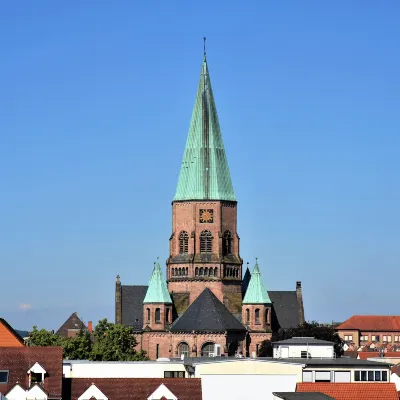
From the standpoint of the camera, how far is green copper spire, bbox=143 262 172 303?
6521 inches

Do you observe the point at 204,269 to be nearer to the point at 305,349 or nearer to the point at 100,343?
the point at 100,343

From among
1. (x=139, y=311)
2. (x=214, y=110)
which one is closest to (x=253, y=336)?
(x=139, y=311)

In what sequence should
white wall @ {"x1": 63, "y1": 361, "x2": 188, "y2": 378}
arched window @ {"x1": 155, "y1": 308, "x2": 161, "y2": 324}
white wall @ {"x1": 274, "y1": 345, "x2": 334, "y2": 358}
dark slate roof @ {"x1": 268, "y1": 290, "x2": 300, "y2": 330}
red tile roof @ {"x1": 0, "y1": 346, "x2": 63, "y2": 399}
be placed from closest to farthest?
red tile roof @ {"x1": 0, "y1": 346, "x2": 63, "y2": 399} < white wall @ {"x1": 63, "y1": 361, "x2": 188, "y2": 378} < white wall @ {"x1": 274, "y1": 345, "x2": 334, "y2": 358} < arched window @ {"x1": 155, "y1": 308, "x2": 161, "y2": 324} < dark slate roof @ {"x1": 268, "y1": 290, "x2": 300, "y2": 330}

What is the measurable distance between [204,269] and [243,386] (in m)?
75.4

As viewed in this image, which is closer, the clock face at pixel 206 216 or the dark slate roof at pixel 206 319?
the dark slate roof at pixel 206 319

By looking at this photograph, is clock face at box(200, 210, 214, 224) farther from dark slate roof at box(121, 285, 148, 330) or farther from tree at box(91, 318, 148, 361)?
tree at box(91, 318, 148, 361)

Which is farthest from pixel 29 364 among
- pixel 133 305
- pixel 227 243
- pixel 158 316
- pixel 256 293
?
pixel 133 305

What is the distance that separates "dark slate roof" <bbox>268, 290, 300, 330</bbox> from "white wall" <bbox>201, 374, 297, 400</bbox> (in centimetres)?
7834

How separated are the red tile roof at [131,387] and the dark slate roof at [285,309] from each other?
269ft

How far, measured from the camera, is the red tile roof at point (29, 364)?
87312 millimetres

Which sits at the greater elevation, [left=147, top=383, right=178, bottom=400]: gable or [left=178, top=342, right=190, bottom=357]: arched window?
[left=178, top=342, right=190, bottom=357]: arched window

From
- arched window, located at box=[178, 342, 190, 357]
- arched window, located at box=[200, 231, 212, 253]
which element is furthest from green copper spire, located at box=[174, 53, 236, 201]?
arched window, located at box=[178, 342, 190, 357]

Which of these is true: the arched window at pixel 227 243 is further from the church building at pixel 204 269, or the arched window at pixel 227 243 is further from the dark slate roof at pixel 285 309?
the dark slate roof at pixel 285 309

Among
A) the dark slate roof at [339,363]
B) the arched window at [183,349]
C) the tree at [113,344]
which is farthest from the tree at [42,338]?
the dark slate roof at [339,363]
